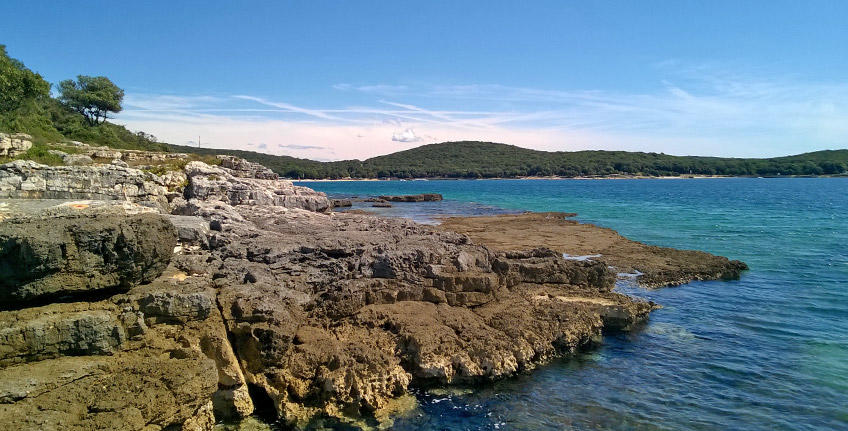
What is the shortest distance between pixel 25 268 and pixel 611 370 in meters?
11.8

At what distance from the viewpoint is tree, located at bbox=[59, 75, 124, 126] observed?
162 feet

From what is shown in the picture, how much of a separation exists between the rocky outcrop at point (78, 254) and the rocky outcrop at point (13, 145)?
1764 cm

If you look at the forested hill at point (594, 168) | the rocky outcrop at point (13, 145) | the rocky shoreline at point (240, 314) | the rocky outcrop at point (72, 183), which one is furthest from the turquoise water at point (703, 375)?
the forested hill at point (594, 168)

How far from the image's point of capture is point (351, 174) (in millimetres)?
188250

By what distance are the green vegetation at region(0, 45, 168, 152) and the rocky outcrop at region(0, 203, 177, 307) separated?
872 inches

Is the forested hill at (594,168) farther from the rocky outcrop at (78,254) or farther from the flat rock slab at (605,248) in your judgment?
the rocky outcrop at (78,254)

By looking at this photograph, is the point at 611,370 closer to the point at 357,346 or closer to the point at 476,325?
the point at 476,325

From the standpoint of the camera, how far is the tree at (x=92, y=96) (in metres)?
49.5

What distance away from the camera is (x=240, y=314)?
962 cm

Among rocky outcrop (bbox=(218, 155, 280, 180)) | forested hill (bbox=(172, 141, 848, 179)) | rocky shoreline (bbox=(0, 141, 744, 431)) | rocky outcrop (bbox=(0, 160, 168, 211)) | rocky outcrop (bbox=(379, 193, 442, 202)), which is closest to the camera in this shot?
rocky shoreline (bbox=(0, 141, 744, 431))

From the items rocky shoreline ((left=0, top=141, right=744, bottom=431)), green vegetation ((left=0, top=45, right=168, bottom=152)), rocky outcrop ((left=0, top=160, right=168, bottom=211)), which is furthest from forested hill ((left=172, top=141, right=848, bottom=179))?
rocky shoreline ((left=0, top=141, right=744, bottom=431))

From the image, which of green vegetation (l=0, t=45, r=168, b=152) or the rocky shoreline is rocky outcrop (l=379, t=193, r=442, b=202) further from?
the rocky shoreline

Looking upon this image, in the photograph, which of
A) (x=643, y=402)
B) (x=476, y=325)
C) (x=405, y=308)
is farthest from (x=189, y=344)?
(x=643, y=402)

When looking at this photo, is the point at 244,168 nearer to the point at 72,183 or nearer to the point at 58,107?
the point at 72,183
